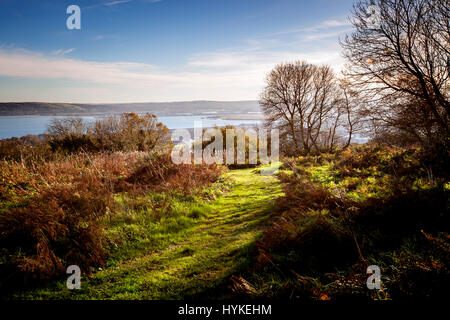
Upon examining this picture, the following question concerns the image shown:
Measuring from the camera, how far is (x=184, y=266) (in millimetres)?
3395

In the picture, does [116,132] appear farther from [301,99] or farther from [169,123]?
[301,99]

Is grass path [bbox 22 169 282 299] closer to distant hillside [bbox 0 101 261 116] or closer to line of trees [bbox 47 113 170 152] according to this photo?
line of trees [bbox 47 113 170 152]

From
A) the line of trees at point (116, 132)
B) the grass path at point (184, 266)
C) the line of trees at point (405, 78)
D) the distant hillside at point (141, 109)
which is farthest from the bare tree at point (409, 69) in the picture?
the distant hillside at point (141, 109)

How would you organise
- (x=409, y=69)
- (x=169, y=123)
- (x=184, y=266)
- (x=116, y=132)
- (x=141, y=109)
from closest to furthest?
(x=184, y=266) → (x=409, y=69) → (x=116, y=132) → (x=169, y=123) → (x=141, y=109)

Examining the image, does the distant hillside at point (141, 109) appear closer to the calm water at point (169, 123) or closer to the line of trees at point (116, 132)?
the calm water at point (169, 123)

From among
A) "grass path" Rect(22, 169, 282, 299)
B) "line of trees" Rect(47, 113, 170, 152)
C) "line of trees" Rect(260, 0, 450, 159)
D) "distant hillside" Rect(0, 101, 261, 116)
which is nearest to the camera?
"grass path" Rect(22, 169, 282, 299)

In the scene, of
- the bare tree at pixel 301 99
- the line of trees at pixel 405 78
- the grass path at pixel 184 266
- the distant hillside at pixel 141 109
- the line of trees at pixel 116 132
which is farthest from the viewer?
the distant hillside at pixel 141 109

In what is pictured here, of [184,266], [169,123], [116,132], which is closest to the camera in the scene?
[184,266]

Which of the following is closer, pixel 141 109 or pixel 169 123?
pixel 169 123

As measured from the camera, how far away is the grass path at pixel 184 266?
2.81 metres

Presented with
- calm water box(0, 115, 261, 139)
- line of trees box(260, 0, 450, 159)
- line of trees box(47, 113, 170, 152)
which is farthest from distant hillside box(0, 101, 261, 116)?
line of trees box(260, 0, 450, 159)

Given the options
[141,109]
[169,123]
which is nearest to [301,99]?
[169,123]

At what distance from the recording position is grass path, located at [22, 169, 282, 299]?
2814 mm
